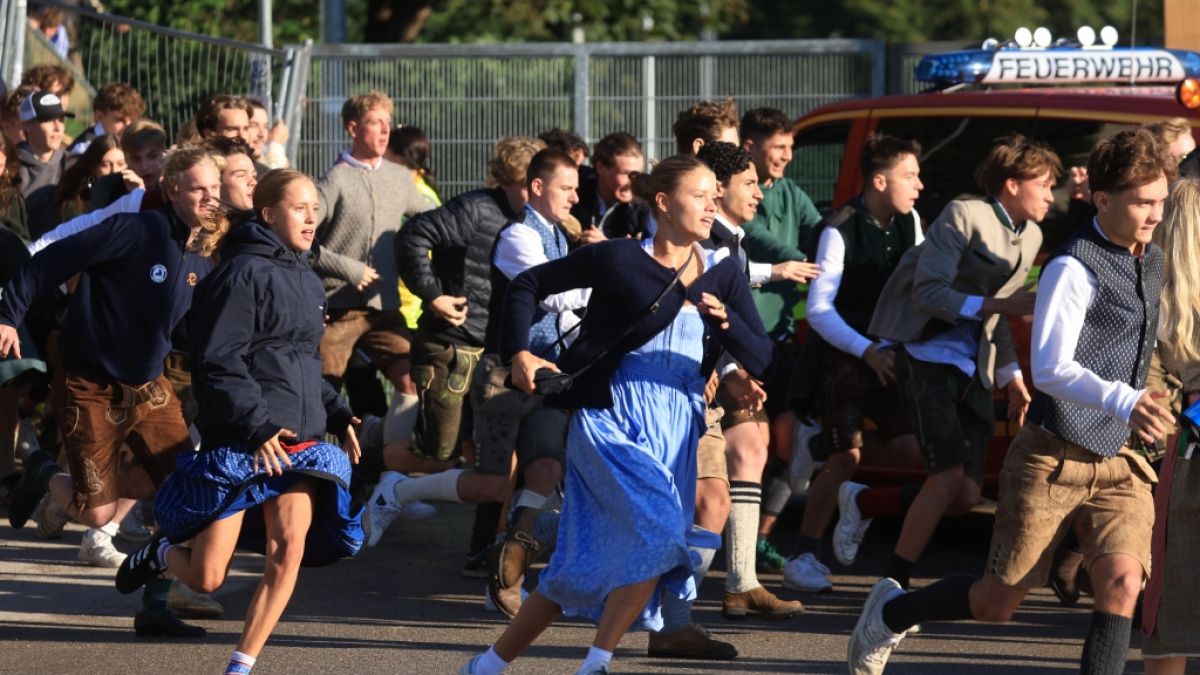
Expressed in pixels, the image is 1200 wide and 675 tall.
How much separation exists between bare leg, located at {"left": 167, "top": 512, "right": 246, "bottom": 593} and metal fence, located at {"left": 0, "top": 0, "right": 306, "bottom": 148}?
256 inches

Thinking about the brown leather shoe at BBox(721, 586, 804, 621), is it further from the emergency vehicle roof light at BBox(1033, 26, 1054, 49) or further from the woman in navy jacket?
the emergency vehicle roof light at BBox(1033, 26, 1054, 49)

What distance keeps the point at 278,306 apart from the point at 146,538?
10.5ft

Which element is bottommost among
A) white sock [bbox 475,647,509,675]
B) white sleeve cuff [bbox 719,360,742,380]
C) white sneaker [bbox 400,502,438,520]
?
white sneaker [bbox 400,502,438,520]

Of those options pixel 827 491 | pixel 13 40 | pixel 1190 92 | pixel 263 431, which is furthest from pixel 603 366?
pixel 13 40

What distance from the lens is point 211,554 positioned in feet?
20.2

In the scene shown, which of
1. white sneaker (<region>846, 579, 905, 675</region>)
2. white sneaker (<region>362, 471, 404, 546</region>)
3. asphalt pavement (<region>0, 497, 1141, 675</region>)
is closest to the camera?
white sneaker (<region>846, 579, 905, 675</region>)

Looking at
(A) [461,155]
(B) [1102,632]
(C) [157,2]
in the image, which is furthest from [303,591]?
(C) [157,2]

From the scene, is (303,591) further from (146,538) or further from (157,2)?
(157,2)

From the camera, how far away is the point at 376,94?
9.76 metres

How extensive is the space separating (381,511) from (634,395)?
277cm

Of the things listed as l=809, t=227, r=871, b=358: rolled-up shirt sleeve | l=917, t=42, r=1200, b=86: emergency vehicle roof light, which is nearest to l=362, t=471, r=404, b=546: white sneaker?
l=809, t=227, r=871, b=358: rolled-up shirt sleeve

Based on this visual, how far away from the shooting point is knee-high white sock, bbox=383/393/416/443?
9.53 meters

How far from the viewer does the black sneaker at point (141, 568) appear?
6.52 meters

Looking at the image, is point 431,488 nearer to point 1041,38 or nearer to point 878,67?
point 1041,38
